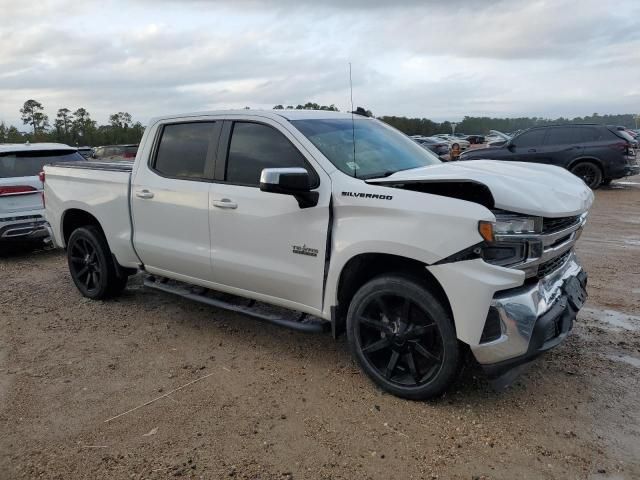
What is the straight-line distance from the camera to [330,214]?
12.0ft

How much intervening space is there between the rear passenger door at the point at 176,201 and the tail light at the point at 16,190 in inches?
151

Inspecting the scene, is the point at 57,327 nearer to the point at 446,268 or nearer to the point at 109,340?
the point at 109,340

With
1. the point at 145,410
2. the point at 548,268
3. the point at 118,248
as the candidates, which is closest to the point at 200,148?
the point at 118,248

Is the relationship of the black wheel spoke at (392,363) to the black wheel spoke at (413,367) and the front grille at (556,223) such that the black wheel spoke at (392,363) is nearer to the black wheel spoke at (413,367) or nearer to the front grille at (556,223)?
the black wheel spoke at (413,367)

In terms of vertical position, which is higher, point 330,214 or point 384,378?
point 330,214

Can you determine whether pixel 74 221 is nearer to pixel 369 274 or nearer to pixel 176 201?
→ pixel 176 201

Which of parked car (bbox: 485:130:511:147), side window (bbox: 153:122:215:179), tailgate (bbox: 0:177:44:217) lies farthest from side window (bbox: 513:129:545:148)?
side window (bbox: 153:122:215:179)

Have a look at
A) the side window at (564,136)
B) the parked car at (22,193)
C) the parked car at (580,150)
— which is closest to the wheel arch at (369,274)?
the parked car at (22,193)

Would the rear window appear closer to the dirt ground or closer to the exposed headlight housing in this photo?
the dirt ground

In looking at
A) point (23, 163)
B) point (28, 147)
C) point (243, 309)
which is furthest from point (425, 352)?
point (28, 147)

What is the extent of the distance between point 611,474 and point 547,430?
44 centimetres

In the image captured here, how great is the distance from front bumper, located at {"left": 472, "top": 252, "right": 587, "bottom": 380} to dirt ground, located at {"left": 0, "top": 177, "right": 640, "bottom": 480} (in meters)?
0.41

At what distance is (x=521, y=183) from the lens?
3301 millimetres

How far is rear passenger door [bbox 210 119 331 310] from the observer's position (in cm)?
379
